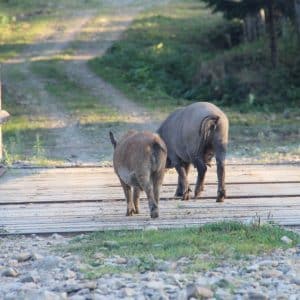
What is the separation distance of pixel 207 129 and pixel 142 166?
184 cm

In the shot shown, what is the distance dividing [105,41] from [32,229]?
1199 inches

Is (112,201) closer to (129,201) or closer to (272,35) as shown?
(129,201)

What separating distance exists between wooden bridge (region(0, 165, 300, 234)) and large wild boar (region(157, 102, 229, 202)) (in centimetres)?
24

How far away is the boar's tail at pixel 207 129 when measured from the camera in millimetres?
13312

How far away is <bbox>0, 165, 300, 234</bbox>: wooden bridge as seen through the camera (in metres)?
11.5

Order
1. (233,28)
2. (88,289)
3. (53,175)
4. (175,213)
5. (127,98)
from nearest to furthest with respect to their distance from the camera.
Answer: (88,289) < (175,213) < (53,175) < (127,98) < (233,28)

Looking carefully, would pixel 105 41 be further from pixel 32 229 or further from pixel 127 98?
pixel 32 229

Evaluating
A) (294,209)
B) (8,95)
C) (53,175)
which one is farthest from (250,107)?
(294,209)

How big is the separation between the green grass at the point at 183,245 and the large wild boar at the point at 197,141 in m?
2.50

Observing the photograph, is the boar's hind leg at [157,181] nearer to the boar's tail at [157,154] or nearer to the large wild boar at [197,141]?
the boar's tail at [157,154]

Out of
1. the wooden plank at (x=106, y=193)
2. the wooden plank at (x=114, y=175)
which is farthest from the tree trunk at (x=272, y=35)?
the wooden plank at (x=106, y=193)

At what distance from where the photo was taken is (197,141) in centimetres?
→ 1362

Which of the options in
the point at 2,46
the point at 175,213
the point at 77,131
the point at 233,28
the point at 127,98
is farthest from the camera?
the point at 2,46

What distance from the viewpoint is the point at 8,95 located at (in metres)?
31.1
